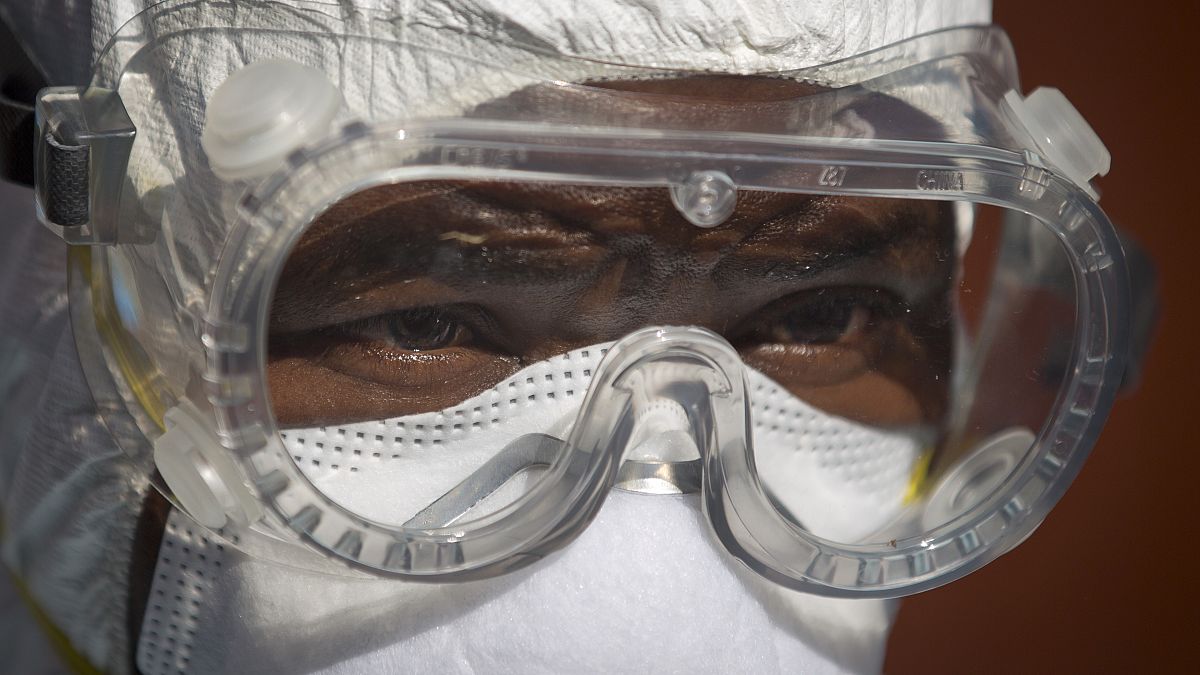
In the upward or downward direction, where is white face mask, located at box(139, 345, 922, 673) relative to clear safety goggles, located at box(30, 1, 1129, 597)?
downward

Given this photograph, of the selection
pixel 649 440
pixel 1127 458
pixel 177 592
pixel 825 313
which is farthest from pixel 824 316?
pixel 1127 458

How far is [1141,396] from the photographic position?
1.49 m

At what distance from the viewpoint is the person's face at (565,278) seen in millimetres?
595

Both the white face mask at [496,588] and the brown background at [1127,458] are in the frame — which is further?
the brown background at [1127,458]

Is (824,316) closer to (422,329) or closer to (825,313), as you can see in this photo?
(825,313)

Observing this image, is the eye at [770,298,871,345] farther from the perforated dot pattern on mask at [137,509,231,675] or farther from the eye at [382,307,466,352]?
the perforated dot pattern on mask at [137,509,231,675]

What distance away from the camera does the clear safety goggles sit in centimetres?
56

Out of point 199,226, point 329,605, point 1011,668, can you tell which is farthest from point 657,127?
point 1011,668

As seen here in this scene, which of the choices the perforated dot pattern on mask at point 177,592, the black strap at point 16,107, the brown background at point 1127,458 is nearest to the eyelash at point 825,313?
the perforated dot pattern on mask at point 177,592

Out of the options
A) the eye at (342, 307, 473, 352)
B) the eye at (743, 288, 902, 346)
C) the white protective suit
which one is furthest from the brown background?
the eye at (342, 307, 473, 352)

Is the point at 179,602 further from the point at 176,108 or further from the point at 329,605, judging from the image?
the point at 176,108

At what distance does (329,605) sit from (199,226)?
269mm

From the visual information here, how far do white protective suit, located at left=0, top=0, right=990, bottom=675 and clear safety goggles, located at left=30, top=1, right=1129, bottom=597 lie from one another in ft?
0.07

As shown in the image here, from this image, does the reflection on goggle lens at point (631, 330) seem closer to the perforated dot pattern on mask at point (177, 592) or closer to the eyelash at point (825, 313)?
the eyelash at point (825, 313)
